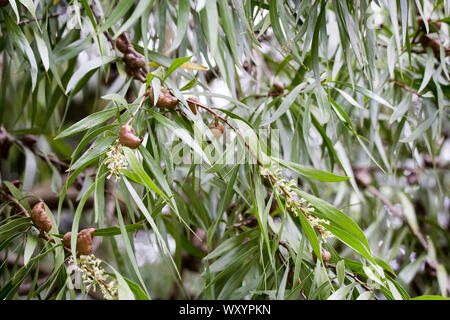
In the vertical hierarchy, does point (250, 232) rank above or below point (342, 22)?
below

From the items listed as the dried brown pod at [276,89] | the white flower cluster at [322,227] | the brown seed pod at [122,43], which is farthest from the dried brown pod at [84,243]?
the dried brown pod at [276,89]

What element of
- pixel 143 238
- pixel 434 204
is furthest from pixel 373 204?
pixel 143 238

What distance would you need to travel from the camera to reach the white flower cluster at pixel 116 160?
45cm

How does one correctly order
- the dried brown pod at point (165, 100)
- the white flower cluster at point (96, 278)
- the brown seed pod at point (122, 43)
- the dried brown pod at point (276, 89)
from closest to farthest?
the white flower cluster at point (96, 278), the dried brown pod at point (165, 100), the brown seed pod at point (122, 43), the dried brown pod at point (276, 89)

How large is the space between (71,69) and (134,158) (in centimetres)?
47

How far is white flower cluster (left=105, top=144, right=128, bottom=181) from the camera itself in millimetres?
447

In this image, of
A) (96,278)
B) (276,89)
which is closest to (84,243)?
(96,278)

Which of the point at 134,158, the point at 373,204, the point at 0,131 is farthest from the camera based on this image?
the point at 373,204

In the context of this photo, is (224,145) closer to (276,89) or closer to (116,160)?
(116,160)

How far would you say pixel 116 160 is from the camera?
45 cm

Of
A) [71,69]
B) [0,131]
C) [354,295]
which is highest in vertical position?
[71,69]

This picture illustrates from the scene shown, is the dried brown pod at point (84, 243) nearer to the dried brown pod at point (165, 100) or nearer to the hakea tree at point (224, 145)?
the hakea tree at point (224, 145)

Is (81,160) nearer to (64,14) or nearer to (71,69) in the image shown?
(71,69)

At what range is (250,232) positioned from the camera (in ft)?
2.28
